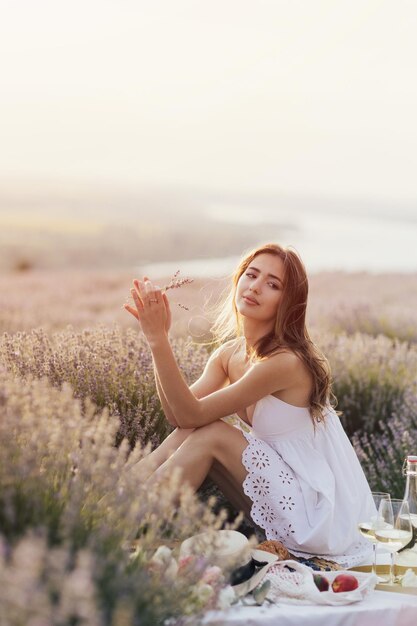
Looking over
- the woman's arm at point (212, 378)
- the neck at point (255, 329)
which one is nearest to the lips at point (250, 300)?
the neck at point (255, 329)

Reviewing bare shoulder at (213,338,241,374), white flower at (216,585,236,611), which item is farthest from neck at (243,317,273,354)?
white flower at (216,585,236,611)

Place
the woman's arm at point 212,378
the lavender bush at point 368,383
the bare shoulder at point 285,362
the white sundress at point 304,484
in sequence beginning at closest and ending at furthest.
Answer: the white sundress at point 304,484 → the bare shoulder at point 285,362 → the woman's arm at point 212,378 → the lavender bush at point 368,383

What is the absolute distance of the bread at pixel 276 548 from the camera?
3.17 m

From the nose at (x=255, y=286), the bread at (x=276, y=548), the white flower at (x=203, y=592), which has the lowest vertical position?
the bread at (x=276, y=548)

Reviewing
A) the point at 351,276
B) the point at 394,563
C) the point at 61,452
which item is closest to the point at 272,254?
the point at 394,563

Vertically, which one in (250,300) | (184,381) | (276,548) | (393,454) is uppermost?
(250,300)

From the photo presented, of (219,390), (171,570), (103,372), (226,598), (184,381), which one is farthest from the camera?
(103,372)

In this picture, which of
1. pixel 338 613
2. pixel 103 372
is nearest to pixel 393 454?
pixel 103 372

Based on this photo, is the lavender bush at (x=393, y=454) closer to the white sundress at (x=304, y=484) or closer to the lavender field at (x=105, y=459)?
the lavender field at (x=105, y=459)

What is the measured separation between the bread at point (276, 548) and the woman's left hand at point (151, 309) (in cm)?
76

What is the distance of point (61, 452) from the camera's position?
90.7 inches

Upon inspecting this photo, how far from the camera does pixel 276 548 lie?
3.21 meters

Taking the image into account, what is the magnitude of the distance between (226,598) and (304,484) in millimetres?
1069

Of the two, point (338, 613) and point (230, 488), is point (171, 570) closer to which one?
point (338, 613)
